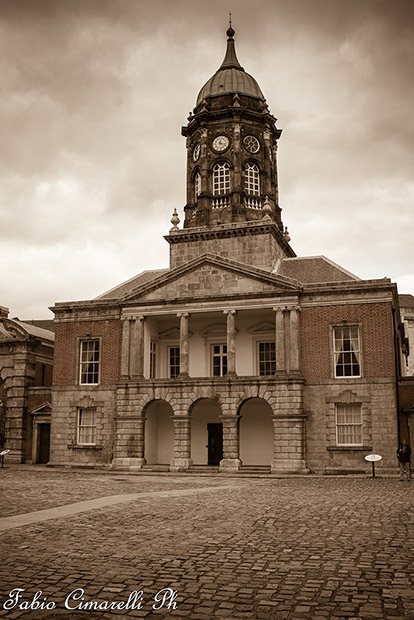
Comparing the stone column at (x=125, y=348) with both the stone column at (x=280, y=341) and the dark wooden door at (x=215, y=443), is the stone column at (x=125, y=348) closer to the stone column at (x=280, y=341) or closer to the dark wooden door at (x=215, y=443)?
the dark wooden door at (x=215, y=443)

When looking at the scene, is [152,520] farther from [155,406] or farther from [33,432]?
[33,432]

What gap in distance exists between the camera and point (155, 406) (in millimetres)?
36656

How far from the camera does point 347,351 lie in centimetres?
3188

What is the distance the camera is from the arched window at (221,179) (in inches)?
1596

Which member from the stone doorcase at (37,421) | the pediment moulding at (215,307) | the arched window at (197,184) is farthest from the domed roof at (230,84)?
the stone doorcase at (37,421)

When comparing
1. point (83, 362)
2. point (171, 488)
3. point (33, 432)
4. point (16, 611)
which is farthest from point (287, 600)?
point (33, 432)

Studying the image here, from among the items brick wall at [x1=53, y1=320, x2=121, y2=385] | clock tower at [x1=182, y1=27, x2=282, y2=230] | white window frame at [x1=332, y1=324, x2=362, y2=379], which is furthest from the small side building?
white window frame at [x1=332, y1=324, x2=362, y2=379]

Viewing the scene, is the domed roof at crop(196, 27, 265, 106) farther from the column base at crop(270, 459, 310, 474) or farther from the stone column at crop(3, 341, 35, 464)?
the column base at crop(270, 459, 310, 474)

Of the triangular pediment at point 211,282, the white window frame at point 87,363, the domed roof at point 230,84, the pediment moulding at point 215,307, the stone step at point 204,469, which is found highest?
the domed roof at point 230,84

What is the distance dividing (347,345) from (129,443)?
513 inches

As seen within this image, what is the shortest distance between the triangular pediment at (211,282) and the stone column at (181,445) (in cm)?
685

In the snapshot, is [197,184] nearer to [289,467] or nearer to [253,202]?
[253,202]

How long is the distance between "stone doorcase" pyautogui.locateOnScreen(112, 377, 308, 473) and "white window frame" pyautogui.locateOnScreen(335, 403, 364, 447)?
184cm

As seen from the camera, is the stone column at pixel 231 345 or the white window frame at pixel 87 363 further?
the white window frame at pixel 87 363
